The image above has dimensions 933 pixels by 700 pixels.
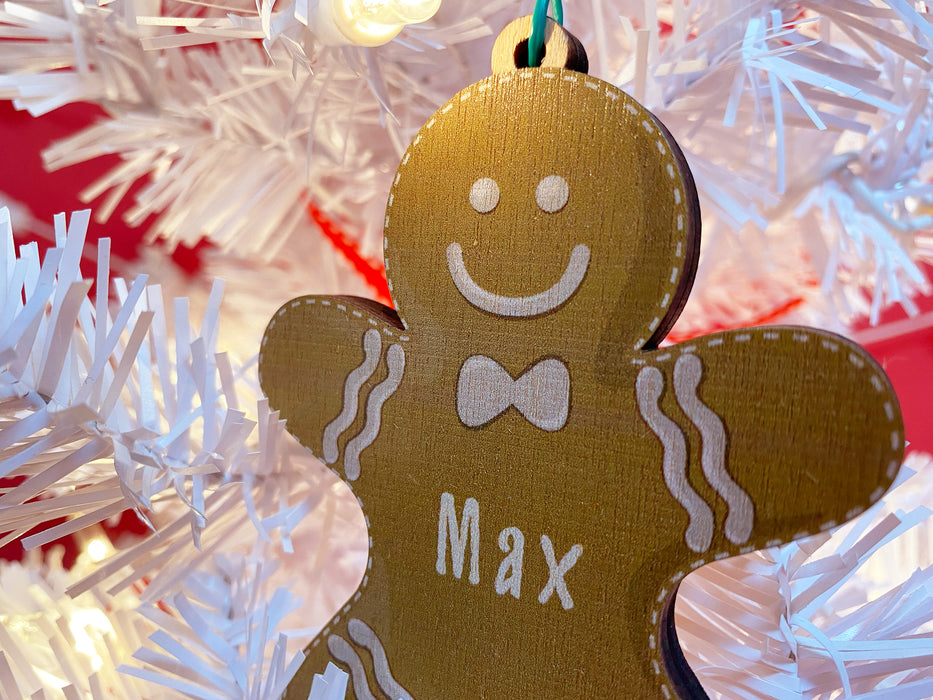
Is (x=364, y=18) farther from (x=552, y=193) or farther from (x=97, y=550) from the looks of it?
(x=97, y=550)

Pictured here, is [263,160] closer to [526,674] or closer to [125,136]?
[125,136]

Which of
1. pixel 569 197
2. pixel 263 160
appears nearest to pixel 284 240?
pixel 263 160

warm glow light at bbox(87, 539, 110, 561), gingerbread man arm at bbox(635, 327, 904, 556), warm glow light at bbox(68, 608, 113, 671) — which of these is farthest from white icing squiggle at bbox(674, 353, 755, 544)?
warm glow light at bbox(87, 539, 110, 561)

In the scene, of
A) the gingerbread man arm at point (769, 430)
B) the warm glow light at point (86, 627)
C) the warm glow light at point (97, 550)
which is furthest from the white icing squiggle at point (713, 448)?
the warm glow light at point (97, 550)

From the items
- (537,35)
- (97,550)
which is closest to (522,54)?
(537,35)

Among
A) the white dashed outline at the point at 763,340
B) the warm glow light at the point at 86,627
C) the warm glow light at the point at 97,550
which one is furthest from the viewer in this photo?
the warm glow light at the point at 97,550

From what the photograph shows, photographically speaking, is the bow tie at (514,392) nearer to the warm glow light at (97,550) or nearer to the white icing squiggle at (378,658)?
the white icing squiggle at (378,658)

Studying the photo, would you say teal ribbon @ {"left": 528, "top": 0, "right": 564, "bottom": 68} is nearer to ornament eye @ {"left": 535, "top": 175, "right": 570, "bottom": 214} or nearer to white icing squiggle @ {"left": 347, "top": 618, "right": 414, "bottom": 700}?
ornament eye @ {"left": 535, "top": 175, "right": 570, "bottom": 214}
